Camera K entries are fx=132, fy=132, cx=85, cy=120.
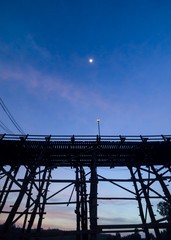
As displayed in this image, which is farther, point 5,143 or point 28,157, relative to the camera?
point 28,157

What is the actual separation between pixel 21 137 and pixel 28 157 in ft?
6.70

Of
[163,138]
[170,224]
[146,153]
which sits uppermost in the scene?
[163,138]

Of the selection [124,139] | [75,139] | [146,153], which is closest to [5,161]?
[75,139]

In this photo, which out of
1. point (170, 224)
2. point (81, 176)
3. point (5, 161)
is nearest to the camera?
point (170, 224)

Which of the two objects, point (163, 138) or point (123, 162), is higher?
point (163, 138)

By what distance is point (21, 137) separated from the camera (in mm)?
8852

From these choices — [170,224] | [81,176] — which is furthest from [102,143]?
[170,224]

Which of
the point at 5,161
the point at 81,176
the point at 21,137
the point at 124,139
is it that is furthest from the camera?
the point at 81,176

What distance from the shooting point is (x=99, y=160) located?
1073 cm

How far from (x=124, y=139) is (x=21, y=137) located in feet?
23.4

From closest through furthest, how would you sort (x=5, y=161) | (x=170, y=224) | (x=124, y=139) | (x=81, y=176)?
(x=170, y=224), (x=124, y=139), (x=5, y=161), (x=81, y=176)

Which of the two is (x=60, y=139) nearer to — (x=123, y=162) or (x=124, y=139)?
(x=124, y=139)

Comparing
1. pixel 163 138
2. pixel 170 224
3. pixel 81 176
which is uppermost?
pixel 163 138

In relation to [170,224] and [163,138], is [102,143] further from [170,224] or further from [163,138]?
[170,224]
